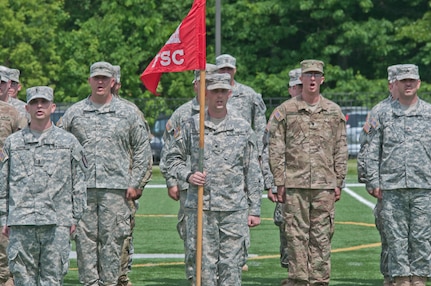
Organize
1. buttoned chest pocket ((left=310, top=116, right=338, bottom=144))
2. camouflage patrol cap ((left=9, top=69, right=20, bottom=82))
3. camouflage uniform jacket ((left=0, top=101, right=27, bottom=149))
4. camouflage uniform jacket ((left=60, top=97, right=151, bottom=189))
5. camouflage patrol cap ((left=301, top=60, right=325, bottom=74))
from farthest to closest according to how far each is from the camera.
→ 1. camouflage patrol cap ((left=9, top=69, right=20, bottom=82))
2. camouflage uniform jacket ((left=0, top=101, right=27, bottom=149))
3. buttoned chest pocket ((left=310, top=116, right=338, bottom=144))
4. camouflage patrol cap ((left=301, top=60, right=325, bottom=74))
5. camouflage uniform jacket ((left=60, top=97, right=151, bottom=189))

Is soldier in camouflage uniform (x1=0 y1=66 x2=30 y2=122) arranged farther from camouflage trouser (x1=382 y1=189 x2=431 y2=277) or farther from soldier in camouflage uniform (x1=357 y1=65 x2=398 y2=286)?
camouflage trouser (x1=382 y1=189 x2=431 y2=277)

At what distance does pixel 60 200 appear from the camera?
11.7m

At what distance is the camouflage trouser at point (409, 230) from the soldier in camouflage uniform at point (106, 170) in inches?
98.6

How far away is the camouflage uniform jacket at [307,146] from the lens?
45.2 feet

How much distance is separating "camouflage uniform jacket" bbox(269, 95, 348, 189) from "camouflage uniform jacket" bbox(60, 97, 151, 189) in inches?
54.3

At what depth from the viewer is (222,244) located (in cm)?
1225

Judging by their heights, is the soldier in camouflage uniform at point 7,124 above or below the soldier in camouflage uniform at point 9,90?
below

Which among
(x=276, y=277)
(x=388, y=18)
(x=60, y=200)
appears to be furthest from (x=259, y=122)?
(x=388, y=18)

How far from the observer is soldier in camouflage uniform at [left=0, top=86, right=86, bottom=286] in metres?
11.6

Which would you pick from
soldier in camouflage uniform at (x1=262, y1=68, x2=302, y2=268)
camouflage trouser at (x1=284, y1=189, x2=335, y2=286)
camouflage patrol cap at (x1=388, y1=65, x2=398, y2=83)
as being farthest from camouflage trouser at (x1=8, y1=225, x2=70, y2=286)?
camouflage patrol cap at (x1=388, y1=65, x2=398, y2=83)

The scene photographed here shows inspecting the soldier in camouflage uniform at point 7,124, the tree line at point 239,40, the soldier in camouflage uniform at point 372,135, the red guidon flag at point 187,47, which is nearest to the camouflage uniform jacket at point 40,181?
the red guidon flag at point 187,47

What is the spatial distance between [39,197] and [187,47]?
2090mm

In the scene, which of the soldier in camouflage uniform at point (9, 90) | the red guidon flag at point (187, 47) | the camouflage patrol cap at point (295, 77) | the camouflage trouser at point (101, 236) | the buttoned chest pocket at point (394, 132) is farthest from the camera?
the camouflage patrol cap at point (295, 77)

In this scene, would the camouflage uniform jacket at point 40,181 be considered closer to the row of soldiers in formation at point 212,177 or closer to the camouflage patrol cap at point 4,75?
the row of soldiers in formation at point 212,177
